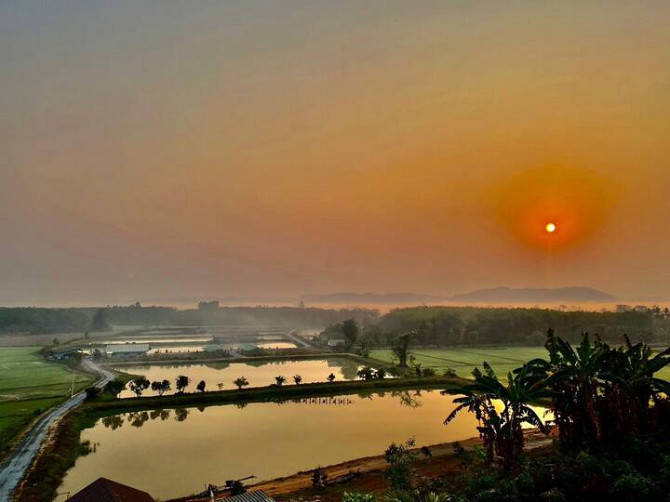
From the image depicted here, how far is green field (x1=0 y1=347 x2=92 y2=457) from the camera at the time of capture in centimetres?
3744

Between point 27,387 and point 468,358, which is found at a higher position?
point 468,358

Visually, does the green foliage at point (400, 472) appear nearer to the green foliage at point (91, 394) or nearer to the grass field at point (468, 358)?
the green foliage at point (91, 394)

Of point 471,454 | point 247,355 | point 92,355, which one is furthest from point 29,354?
point 471,454

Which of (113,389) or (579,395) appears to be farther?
(113,389)

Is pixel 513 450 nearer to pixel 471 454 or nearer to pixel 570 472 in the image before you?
pixel 570 472

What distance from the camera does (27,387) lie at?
177 feet

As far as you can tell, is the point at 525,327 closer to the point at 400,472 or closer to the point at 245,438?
the point at 245,438

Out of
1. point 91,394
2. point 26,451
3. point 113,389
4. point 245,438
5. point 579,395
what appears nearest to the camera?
point 579,395

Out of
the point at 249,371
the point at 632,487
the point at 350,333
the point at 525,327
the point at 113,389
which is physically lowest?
the point at 249,371

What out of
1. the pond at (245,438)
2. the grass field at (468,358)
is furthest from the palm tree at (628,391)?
the grass field at (468,358)

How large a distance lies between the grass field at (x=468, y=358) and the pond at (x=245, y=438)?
70.8ft

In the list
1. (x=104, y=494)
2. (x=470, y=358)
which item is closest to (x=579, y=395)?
(x=104, y=494)

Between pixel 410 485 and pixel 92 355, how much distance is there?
79.3 metres

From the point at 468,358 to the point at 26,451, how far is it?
223 ft
